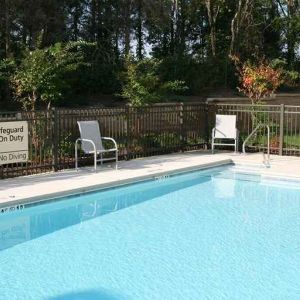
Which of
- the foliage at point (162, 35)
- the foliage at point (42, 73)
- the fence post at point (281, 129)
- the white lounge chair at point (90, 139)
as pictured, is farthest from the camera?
the foliage at point (162, 35)

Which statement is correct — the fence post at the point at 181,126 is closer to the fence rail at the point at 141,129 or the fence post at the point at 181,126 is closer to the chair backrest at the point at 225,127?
the fence rail at the point at 141,129

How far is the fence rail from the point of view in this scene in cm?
1013

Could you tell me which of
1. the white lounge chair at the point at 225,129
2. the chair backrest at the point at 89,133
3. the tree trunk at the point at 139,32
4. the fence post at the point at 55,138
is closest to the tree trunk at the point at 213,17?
the tree trunk at the point at 139,32

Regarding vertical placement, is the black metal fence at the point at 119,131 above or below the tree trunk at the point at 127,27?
below

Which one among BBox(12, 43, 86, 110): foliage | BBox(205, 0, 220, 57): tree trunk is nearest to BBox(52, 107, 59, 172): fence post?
BBox(12, 43, 86, 110): foliage

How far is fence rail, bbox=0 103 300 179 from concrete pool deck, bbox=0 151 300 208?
1.10 ft

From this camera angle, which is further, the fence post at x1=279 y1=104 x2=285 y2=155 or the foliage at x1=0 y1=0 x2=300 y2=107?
the foliage at x1=0 y1=0 x2=300 y2=107

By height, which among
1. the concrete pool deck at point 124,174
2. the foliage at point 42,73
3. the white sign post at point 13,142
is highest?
the foliage at point 42,73

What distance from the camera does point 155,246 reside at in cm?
633

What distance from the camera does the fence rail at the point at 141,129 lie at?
10133 millimetres

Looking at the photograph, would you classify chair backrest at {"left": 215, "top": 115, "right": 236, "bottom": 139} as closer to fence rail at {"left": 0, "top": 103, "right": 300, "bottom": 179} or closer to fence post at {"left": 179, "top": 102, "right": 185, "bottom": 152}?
fence rail at {"left": 0, "top": 103, "right": 300, "bottom": 179}

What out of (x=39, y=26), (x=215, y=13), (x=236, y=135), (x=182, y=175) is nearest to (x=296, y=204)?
(x=182, y=175)

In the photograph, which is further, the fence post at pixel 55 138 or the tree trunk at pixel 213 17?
the tree trunk at pixel 213 17

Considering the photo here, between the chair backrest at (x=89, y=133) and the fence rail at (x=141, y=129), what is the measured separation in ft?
1.15
